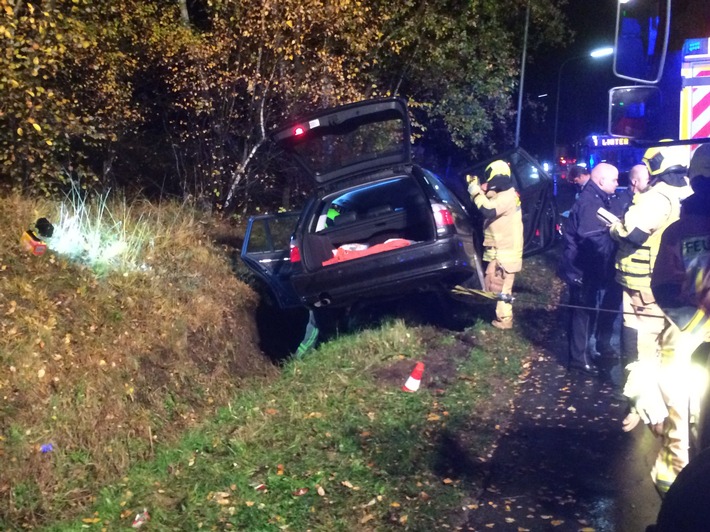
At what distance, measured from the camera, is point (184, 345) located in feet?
23.8

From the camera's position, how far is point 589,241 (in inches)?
294

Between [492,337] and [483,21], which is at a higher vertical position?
[483,21]

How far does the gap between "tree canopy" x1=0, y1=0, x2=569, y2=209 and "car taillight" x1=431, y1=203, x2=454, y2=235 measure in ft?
11.7

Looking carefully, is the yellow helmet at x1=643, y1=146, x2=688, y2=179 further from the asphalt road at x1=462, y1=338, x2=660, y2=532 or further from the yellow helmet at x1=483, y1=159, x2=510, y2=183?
the yellow helmet at x1=483, y1=159, x2=510, y2=183

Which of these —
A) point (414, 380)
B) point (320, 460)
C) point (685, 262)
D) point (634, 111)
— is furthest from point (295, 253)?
point (685, 262)

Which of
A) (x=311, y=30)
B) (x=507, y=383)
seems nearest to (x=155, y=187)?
(x=311, y=30)

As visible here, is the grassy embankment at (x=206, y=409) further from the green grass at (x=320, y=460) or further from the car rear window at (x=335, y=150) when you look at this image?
the car rear window at (x=335, y=150)

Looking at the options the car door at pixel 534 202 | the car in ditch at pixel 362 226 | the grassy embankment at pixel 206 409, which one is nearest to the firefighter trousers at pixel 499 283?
the grassy embankment at pixel 206 409

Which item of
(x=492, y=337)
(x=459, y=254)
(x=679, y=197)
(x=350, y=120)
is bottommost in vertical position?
(x=492, y=337)

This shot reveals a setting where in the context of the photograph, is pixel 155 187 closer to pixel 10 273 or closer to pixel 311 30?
pixel 311 30

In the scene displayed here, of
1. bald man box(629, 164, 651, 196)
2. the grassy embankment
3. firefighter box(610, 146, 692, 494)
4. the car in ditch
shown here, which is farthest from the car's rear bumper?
bald man box(629, 164, 651, 196)

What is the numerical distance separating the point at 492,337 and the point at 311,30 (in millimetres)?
4713

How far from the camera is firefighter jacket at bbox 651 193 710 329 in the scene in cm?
330

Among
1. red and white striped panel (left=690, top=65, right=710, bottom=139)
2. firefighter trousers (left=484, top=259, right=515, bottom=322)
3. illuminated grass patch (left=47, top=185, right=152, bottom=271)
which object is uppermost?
red and white striped panel (left=690, top=65, right=710, bottom=139)
